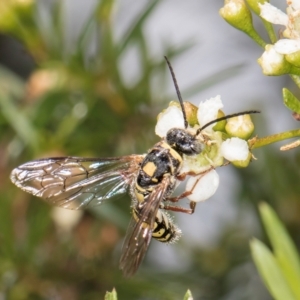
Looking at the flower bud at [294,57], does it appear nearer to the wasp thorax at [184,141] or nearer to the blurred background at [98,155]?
the wasp thorax at [184,141]

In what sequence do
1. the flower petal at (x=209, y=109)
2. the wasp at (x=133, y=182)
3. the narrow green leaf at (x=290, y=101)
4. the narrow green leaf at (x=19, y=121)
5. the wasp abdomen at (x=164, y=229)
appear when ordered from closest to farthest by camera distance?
1. the narrow green leaf at (x=290, y=101)
2. the flower petal at (x=209, y=109)
3. the wasp at (x=133, y=182)
4. the wasp abdomen at (x=164, y=229)
5. the narrow green leaf at (x=19, y=121)

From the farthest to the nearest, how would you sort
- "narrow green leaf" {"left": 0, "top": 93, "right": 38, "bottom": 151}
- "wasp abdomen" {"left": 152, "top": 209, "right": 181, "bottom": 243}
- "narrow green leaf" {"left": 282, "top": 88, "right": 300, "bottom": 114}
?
"narrow green leaf" {"left": 0, "top": 93, "right": 38, "bottom": 151} < "wasp abdomen" {"left": 152, "top": 209, "right": 181, "bottom": 243} < "narrow green leaf" {"left": 282, "top": 88, "right": 300, "bottom": 114}

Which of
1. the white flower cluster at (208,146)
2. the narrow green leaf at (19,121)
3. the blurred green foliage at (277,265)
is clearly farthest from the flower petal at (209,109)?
the narrow green leaf at (19,121)

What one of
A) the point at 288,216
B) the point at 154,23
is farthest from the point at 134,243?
the point at 154,23

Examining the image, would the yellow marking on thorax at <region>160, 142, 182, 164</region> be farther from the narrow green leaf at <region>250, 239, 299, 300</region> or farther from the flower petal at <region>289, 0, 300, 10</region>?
the flower petal at <region>289, 0, 300, 10</region>

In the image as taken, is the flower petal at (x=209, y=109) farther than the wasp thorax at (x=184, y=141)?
No

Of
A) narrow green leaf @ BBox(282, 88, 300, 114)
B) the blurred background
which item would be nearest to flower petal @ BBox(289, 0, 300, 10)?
narrow green leaf @ BBox(282, 88, 300, 114)

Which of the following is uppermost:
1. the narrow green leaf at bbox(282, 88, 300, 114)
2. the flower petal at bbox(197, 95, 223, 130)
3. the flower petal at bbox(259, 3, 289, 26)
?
the flower petal at bbox(259, 3, 289, 26)
